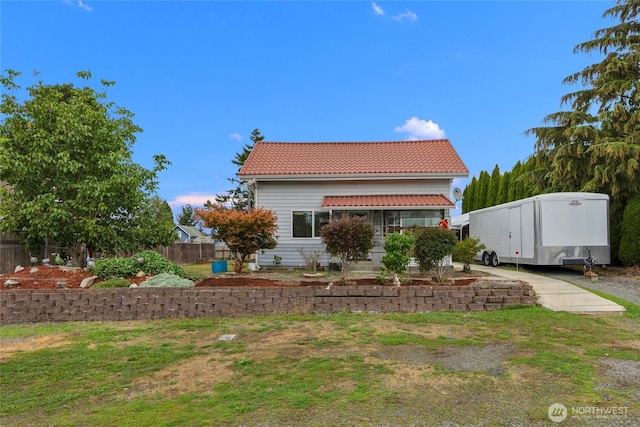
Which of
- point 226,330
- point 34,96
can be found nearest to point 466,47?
point 226,330

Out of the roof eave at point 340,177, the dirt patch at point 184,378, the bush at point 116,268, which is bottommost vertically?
the dirt patch at point 184,378

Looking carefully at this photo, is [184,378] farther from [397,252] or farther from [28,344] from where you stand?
[397,252]

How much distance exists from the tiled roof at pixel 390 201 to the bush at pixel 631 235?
6477 mm

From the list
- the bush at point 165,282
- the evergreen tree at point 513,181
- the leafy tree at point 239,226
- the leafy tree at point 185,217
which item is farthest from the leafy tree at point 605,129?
the leafy tree at point 185,217

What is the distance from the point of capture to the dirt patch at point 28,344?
18.4 feet

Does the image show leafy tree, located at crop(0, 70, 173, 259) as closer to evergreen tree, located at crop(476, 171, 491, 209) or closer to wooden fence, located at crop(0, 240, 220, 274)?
wooden fence, located at crop(0, 240, 220, 274)

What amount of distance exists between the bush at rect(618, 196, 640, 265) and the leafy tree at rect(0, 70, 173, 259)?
16071 millimetres

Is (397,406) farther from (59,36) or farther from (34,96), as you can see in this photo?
(34,96)

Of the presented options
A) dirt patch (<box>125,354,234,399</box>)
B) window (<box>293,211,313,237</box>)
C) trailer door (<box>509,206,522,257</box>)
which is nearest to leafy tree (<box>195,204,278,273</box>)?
window (<box>293,211,313,237</box>)

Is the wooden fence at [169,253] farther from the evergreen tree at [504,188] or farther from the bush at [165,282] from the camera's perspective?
the evergreen tree at [504,188]

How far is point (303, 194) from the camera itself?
15164 millimetres

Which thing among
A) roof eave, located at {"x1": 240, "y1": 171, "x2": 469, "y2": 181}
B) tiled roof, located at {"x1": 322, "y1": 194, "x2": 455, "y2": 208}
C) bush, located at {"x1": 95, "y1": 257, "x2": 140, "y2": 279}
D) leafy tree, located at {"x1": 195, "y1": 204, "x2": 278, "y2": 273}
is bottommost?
bush, located at {"x1": 95, "y1": 257, "x2": 140, "y2": 279}

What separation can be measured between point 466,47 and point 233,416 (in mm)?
12261

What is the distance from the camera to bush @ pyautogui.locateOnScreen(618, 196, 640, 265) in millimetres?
13969
